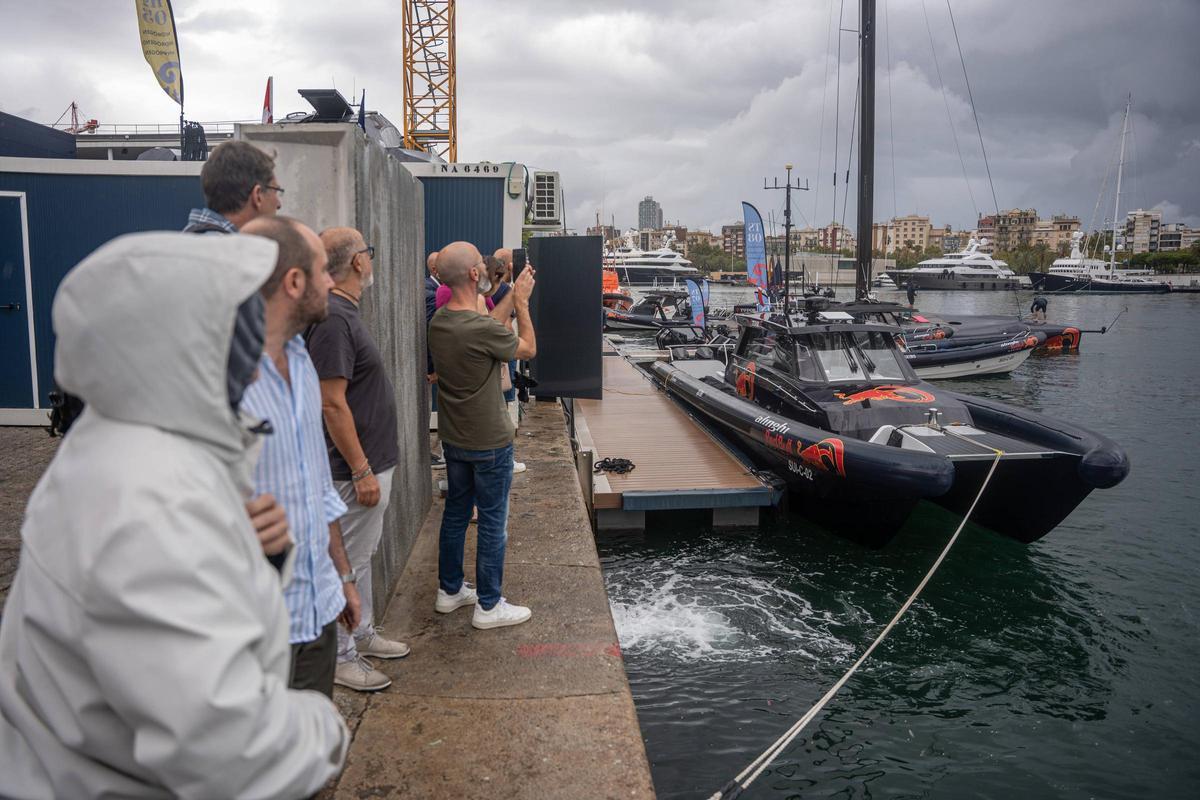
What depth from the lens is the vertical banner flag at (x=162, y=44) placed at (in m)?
9.34

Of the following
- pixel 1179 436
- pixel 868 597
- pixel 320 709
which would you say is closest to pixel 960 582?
pixel 868 597

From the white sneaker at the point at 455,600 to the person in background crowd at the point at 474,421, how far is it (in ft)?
0.68

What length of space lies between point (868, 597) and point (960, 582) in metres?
1.01

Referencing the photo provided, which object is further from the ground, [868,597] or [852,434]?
→ [852,434]

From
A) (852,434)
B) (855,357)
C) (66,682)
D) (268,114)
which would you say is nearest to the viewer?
(66,682)

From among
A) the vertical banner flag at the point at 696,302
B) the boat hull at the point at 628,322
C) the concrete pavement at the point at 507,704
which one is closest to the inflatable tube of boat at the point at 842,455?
the concrete pavement at the point at 507,704

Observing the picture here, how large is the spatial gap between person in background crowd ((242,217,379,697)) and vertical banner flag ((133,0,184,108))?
914 cm

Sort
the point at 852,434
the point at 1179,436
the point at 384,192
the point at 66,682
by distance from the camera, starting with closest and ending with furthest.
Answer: the point at 66,682 → the point at 384,192 → the point at 852,434 → the point at 1179,436

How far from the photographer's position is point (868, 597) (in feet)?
22.8

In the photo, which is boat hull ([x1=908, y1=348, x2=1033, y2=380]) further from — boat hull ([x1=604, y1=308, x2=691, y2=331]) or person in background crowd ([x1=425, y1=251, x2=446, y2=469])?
person in background crowd ([x1=425, y1=251, x2=446, y2=469])

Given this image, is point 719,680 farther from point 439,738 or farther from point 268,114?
point 268,114

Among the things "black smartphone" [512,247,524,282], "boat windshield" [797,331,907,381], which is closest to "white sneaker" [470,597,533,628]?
"black smartphone" [512,247,524,282]

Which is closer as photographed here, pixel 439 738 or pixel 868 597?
pixel 439 738

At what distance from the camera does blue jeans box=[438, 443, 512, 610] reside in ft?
12.7
